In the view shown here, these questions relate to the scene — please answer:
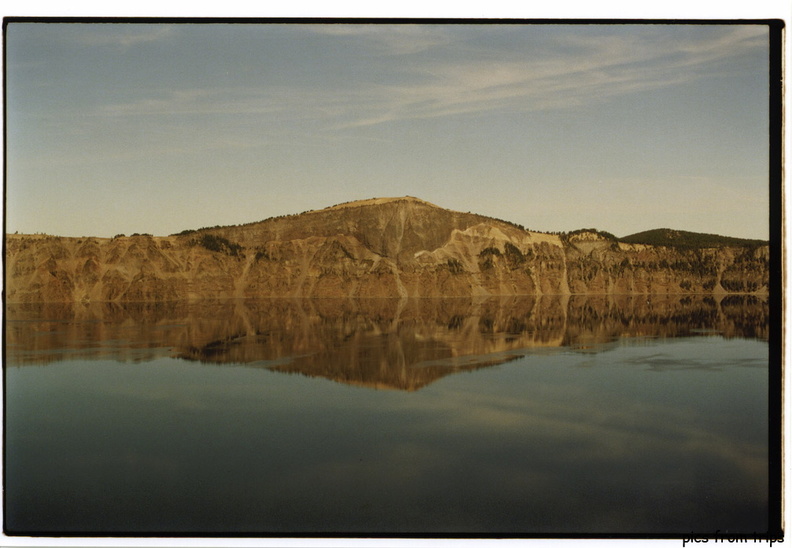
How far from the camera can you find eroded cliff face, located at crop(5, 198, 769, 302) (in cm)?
579

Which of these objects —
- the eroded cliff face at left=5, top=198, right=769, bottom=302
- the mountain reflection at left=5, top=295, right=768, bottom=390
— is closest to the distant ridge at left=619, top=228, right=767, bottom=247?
the eroded cliff face at left=5, top=198, right=769, bottom=302

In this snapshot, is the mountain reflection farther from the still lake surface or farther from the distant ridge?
the distant ridge

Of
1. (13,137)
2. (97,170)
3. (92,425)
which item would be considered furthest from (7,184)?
(92,425)

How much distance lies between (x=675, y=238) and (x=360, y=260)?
2963mm

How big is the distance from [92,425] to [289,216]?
2317mm

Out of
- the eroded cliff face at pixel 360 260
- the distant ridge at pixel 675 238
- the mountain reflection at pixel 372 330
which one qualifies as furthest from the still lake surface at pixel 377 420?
the distant ridge at pixel 675 238

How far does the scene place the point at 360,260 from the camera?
22.4 ft

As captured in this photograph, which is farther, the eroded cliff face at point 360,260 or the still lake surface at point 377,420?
the eroded cliff face at point 360,260

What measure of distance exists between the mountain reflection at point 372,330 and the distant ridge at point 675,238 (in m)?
0.50

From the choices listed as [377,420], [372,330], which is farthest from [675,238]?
[377,420]

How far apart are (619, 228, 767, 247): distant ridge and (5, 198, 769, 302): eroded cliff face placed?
4.0 inches

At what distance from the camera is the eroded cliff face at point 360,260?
5.79m

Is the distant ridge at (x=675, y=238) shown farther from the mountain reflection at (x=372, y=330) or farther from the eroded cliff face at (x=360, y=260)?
the mountain reflection at (x=372, y=330)

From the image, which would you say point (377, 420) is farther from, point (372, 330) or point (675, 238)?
point (675, 238)
